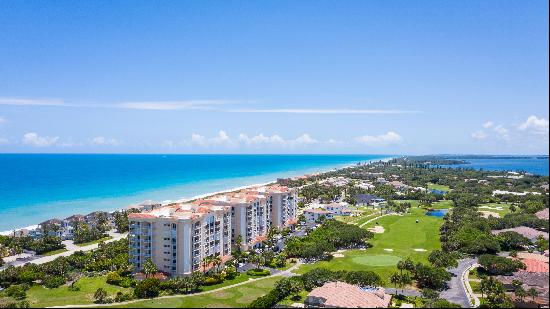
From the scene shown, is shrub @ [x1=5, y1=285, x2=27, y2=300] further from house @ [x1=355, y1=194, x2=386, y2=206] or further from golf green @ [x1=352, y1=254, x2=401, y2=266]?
house @ [x1=355, y1=194, x2=386, y2=206]

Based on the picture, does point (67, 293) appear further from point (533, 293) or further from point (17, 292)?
point (533, 293)

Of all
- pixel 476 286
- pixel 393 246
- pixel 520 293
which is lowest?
pixel 393 246

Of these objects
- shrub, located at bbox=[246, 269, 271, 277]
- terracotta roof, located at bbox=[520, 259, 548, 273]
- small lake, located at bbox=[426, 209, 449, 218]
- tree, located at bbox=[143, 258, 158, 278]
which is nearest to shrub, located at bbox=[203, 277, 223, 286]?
shrub, located at bbox=[246, 269, 271, 277]

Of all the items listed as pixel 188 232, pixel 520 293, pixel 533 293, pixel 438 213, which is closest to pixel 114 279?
pixel 188 232

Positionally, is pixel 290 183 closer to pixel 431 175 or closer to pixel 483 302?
pixel 431 175

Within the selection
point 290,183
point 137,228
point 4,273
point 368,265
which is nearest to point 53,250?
point 4,273

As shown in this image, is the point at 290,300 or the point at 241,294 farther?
the point at 241,294
